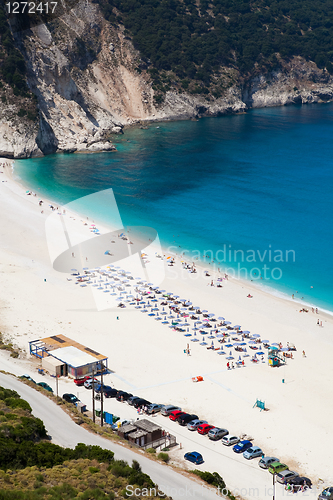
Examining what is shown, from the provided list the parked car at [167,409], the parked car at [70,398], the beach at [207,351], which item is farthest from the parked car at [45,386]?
the parked car at [167,409]

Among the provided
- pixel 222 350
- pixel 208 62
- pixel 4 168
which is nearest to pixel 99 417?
pixel 222 350

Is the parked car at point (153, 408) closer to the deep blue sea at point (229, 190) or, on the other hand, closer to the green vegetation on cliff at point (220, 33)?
the deep blue sea at point (229, 190)

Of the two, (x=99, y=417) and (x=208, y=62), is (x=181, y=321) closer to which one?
(x=99, y=417)

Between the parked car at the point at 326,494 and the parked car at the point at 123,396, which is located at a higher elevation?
the parked car at the point at 123,396

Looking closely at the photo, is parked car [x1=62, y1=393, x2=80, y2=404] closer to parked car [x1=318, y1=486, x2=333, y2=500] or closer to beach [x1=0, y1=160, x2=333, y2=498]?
beach [x1=0, y1=160, x2=333, y2=498]

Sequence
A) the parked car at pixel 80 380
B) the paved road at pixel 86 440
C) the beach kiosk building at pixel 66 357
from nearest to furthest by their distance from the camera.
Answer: the paved road at pixel 86 440 → the parked car at pixel 80 380 → the beach kiosk building at pixel 66 357

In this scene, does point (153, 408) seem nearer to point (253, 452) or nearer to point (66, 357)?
point (253, 452)
